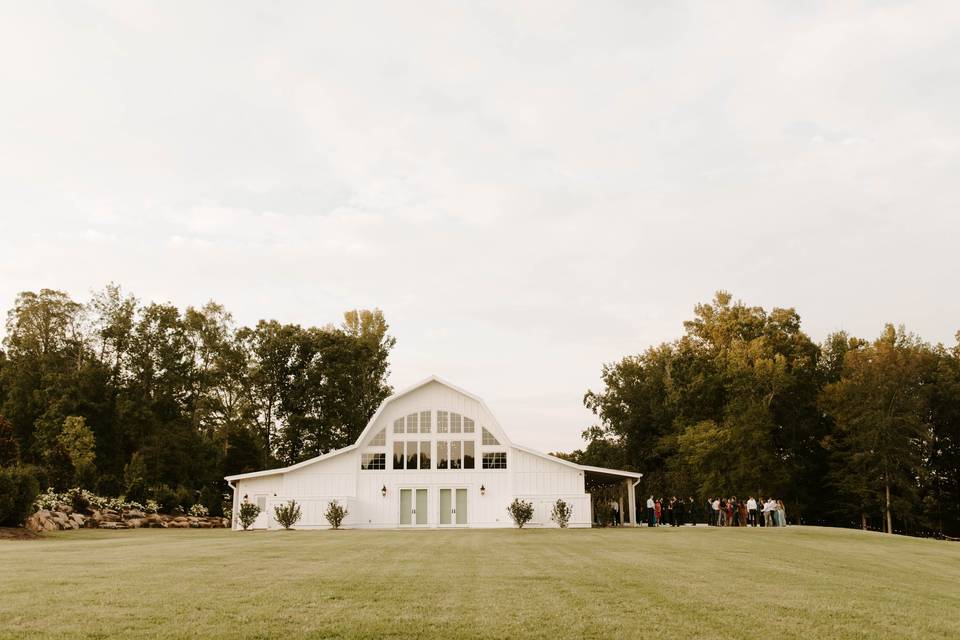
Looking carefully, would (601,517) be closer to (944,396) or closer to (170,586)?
(944,396)

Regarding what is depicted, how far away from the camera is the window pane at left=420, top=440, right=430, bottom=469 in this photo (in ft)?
128

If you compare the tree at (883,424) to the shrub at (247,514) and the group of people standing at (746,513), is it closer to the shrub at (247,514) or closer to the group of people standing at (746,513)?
the group of people standing at (746,513)

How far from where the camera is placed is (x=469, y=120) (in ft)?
77.0

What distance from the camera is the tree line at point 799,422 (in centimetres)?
4600

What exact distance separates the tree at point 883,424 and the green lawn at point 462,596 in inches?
1252

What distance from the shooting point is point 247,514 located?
36.0 metres

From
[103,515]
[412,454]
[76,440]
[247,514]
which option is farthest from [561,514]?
[76,440]

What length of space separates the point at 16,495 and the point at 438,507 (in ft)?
62.6

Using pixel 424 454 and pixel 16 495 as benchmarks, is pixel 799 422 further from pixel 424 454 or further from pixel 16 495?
pixel 16 495

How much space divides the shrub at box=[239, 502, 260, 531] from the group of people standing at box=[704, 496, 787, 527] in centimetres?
2180

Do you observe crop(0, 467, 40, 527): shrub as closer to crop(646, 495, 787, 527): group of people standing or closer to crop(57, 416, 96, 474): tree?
crop(57, 416, 96, 474): tree

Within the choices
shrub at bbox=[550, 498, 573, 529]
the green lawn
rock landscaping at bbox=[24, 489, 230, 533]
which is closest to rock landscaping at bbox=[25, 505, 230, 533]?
rock landscaping at bbox=[24, 489, 230, 533]

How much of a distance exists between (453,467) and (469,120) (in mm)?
20082

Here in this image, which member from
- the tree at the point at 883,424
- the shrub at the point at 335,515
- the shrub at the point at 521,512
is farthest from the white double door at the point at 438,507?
the tree at the point at 883,424
